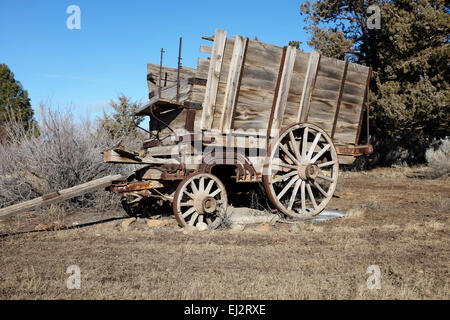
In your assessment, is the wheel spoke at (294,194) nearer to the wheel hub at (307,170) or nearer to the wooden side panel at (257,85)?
the wheel hub at (307,170)

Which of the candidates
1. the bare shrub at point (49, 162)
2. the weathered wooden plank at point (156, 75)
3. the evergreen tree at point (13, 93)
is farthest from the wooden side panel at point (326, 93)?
the evergreen tree at point (13, 93)

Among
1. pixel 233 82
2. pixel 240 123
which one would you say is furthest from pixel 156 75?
pixel 240 123

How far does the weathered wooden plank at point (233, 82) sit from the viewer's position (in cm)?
502

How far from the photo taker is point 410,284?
291cm

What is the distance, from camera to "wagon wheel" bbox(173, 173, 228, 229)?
479cm

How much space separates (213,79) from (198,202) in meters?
1.64

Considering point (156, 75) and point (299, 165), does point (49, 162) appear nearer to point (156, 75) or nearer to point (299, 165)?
point (156, 75)

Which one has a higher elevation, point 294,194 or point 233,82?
point 233,82

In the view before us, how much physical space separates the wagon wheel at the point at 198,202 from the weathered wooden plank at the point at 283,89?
4.24ft

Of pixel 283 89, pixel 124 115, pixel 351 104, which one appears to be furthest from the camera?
pixel 124 115

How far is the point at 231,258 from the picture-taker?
11.9ft

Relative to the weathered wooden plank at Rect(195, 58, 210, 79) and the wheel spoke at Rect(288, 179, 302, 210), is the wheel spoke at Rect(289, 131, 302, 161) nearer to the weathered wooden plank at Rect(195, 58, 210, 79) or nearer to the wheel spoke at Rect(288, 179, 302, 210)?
the wheel spoke at Rect(288, 179, 302, 210)

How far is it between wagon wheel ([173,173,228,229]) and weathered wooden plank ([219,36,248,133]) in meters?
0.79

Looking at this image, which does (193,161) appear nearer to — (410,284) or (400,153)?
(410,284)
